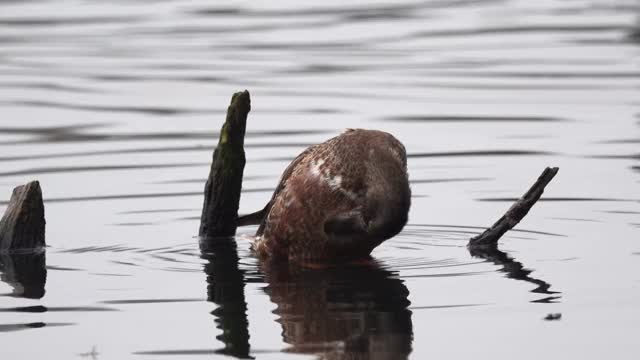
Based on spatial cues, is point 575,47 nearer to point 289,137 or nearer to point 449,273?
point 289,137

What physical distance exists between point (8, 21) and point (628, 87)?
44.5 feet

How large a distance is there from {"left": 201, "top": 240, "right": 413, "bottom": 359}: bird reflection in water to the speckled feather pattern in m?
0.16

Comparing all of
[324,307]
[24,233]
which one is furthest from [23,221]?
[324,307]

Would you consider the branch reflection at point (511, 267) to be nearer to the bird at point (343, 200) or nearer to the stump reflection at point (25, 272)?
the bird at point (343, 200)

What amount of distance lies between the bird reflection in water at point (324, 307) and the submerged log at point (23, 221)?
1087 mm

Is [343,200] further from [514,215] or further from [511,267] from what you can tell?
[514,215]

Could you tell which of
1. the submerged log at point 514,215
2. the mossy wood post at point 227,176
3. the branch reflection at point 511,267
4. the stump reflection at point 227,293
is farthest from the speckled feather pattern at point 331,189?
the submerged log at point 514,215

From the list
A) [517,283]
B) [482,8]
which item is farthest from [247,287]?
[482,8]

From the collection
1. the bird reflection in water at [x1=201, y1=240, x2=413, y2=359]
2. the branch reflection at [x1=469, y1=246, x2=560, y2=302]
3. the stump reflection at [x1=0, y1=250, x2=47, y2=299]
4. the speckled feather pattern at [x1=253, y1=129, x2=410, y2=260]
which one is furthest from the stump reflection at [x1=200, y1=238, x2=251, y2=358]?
the branch reflection at [x1=469, y1=246, x2=560, y2=302]

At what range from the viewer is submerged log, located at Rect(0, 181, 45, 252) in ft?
34.8

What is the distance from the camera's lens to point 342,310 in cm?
Result: 896

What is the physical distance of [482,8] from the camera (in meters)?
29.0

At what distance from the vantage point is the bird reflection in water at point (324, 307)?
8086 mm

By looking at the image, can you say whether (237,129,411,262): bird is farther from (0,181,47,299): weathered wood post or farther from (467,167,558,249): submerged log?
(0,181,47,299): weathered wood post
